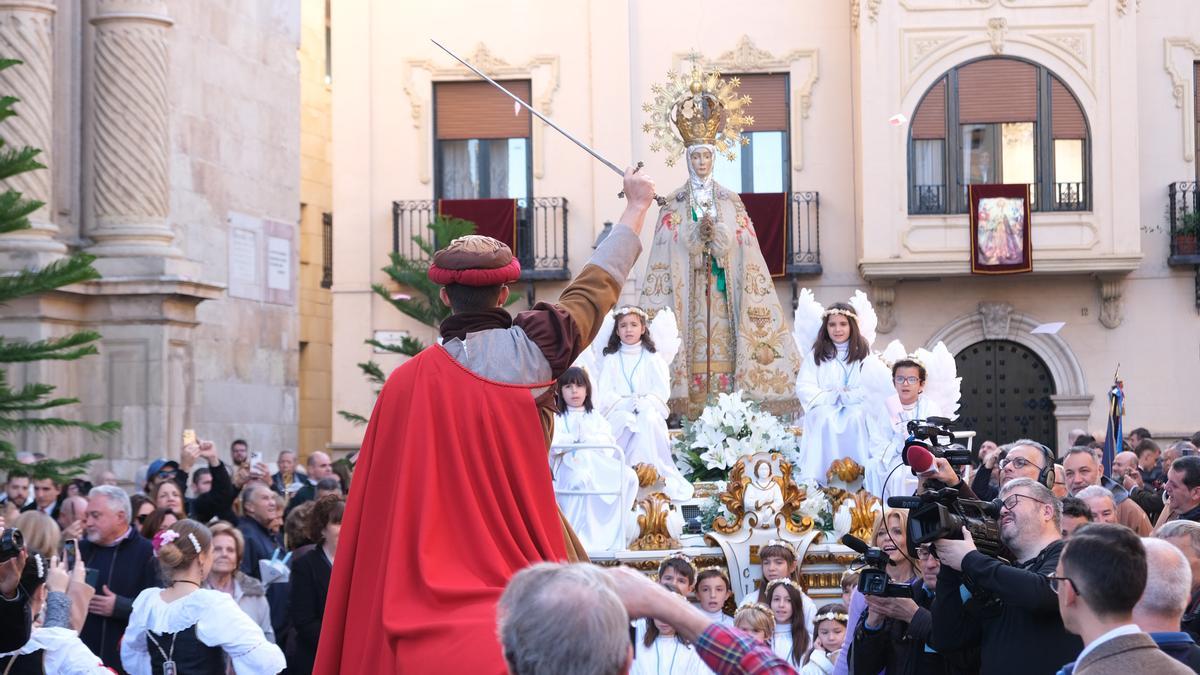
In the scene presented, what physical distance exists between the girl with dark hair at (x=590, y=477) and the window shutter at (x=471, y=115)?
1502 centimetres

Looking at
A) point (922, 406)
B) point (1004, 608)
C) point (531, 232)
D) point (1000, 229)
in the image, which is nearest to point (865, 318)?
point (922, 406)

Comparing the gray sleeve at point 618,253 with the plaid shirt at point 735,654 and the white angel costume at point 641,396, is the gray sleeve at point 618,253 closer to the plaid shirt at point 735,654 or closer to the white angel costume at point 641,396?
the plaid shirt at point 735,654

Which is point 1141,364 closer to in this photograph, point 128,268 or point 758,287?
point 758,287

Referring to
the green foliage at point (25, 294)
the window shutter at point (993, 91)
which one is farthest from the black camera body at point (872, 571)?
the window shutter at point (993, 91)

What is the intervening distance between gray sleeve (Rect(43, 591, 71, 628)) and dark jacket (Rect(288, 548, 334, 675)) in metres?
1.38

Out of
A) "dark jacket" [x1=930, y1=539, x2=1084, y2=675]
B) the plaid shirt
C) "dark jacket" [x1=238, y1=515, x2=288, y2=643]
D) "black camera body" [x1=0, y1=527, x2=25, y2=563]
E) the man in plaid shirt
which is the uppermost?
the man in plaid shirt

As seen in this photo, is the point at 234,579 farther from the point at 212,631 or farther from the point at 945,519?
the point at 945,519

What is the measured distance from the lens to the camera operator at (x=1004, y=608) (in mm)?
5000

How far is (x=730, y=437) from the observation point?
13094mm

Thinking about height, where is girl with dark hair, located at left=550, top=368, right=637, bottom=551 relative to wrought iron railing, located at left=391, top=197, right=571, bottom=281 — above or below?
below

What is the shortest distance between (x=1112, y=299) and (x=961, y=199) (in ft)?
8.45

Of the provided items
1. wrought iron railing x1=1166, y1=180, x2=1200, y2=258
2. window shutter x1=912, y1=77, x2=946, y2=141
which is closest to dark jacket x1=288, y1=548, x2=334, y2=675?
window shutter x1=912, y1=77, x2=946, y2=141

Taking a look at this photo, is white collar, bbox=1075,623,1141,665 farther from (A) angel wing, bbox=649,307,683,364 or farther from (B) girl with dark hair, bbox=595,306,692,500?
(A) angel wing, bbox=649,307,683,364

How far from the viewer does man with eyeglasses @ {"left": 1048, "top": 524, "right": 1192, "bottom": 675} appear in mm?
4051
